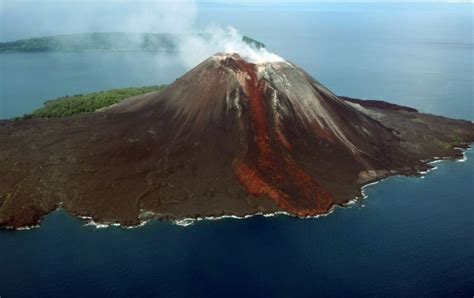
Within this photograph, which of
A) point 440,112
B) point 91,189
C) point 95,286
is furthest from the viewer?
point 440,112

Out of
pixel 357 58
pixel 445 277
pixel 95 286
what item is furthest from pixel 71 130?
pixel 357 58

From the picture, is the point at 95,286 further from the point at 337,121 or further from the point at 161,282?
the point at 337,121

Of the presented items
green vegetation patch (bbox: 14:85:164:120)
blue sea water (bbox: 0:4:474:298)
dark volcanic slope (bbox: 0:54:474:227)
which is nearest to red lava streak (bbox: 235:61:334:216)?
dark volcanic slope (bbox: 0:54:474:227)

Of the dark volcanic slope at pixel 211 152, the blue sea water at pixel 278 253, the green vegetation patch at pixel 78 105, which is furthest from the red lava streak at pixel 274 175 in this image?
the green vegetation patch at pixel 78 105

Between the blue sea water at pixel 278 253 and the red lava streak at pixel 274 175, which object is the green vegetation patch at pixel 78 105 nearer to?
the red lava streak at pixel 274 175

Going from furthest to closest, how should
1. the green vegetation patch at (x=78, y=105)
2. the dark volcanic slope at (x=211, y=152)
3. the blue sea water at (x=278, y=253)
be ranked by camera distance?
the green vegetation patch at (x=78, y=105), the dark volcanic slope at (x=211, y=152), the blue sea water at (x=278, y=253)

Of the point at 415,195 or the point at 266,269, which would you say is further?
the point at 415,195
